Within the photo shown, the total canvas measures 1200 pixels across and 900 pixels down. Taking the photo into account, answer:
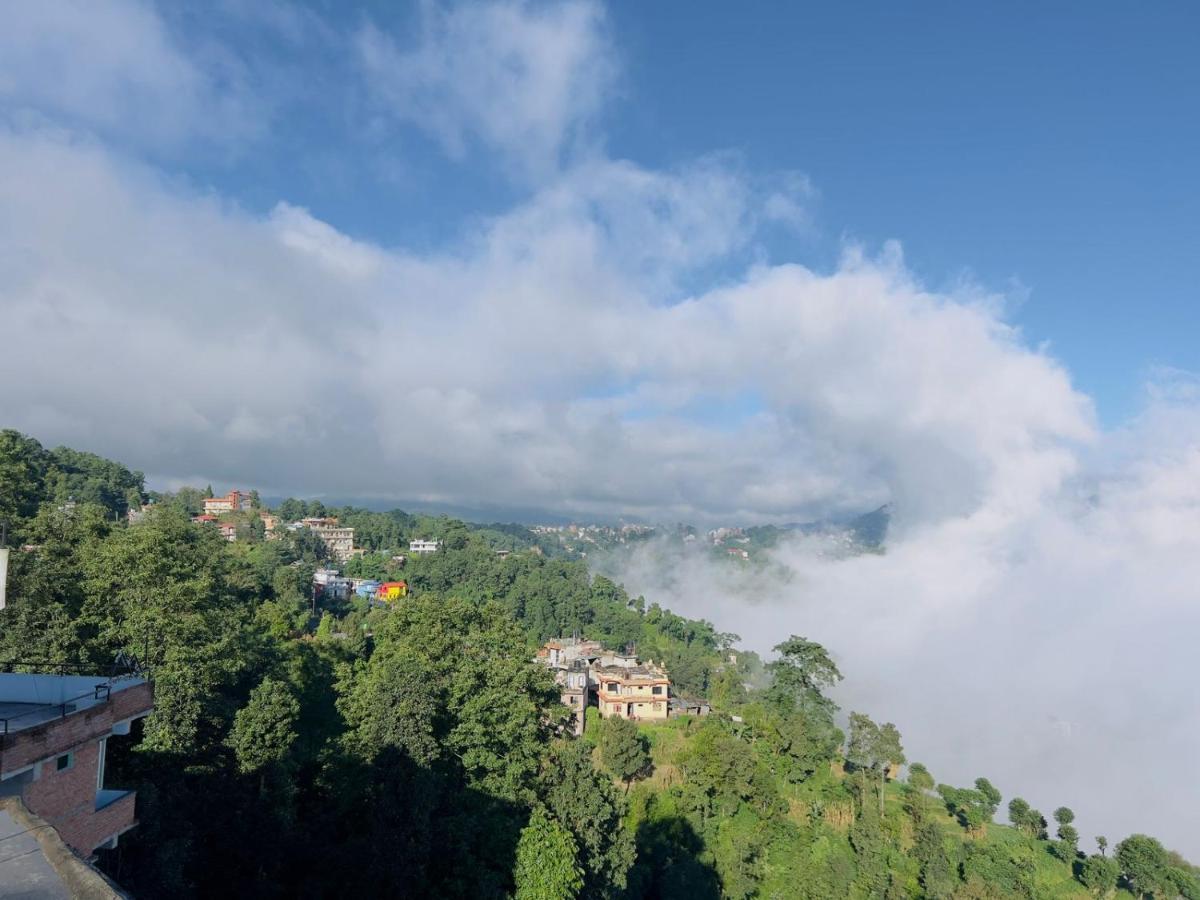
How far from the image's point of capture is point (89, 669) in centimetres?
2041

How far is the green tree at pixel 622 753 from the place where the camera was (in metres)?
36.9

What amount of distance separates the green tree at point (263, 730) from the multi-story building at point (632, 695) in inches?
1347

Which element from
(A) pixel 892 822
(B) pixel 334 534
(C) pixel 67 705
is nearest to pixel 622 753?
(A) pixel 892 822

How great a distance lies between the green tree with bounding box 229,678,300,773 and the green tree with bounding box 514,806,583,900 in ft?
28.5

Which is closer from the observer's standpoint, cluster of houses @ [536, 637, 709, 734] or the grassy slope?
the grassy slope

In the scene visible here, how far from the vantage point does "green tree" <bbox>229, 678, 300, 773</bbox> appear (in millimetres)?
21375

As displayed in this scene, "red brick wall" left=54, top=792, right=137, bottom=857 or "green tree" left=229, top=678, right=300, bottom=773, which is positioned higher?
"red brick wall" left=54, top=792, right=137, bottom=857

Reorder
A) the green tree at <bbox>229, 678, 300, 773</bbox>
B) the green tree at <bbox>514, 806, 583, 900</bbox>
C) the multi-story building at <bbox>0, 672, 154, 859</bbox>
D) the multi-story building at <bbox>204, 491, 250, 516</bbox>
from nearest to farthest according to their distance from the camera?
the multi-story building at <bbox>0, 672, 154, 859</bbox> → the green tree at <bbox>514, 806, 583, 900</bbox> → the green tree at <bbox>229, 678, 300, 773</bbox> → the multi-story building at <bbox>204, 491, 250, 516</bbox>

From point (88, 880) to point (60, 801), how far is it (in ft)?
26.5

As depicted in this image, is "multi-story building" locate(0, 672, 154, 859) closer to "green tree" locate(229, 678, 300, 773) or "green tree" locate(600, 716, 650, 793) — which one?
"green tree" locate(229, 678, 300, 773)

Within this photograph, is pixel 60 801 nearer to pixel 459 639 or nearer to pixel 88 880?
pixel 88 880

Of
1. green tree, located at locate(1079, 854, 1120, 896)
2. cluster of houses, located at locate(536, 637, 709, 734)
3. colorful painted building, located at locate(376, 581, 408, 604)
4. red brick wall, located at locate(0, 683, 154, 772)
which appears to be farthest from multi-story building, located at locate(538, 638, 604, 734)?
green tree, located at locate(1079, 854, 1120, 896)

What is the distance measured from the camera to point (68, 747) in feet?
32.8

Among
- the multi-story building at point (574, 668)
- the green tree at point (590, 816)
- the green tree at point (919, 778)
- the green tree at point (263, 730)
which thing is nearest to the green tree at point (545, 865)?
the green tree at point (590, 816)
